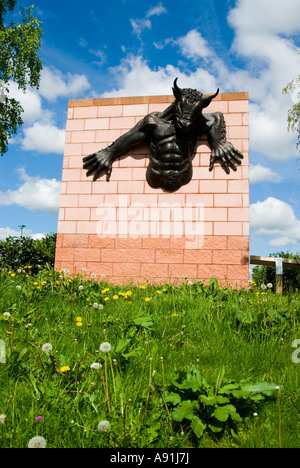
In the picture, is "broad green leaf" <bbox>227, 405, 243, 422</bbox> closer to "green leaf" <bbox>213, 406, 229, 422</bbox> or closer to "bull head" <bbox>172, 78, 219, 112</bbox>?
"green leaf" <bbox>213, 406, 229, 422</bbox>

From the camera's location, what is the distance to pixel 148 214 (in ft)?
22.0

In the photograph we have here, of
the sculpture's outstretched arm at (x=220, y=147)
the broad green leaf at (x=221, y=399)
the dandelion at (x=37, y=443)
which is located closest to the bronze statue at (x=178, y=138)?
the sculpture's outstretched arm at (x=220, y=147)

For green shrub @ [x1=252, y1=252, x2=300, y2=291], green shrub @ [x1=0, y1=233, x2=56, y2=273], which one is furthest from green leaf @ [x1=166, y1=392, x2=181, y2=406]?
green shrub @ [x1=252, y1=252, x2=300, y2=291]

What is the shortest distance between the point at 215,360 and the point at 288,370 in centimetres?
49

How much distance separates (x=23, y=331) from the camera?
2857 mm

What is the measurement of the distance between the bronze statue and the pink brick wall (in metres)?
0.16

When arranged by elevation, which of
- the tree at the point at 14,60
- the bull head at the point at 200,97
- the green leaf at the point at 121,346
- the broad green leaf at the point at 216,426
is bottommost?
the broad green leaf at the point at 216,426

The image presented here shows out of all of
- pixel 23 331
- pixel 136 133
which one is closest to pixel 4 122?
pixel 136 133

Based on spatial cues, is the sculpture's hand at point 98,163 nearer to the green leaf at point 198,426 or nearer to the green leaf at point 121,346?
the green leaf at point 121,346

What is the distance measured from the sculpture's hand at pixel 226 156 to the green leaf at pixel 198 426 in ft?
17.6

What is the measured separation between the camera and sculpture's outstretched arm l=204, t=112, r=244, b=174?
6.54 metres

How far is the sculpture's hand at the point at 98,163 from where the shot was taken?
273 inches
